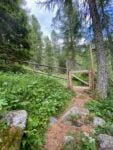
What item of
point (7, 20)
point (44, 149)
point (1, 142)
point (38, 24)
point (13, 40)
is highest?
point (38, 24)

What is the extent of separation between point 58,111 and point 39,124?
166cm

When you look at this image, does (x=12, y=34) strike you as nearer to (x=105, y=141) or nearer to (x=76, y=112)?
(x=76, y=112)

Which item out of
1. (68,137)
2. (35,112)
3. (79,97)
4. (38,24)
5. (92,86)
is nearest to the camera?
(68,137)

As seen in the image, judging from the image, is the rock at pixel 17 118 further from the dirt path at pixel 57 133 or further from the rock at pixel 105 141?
the rock at pixel 105 141

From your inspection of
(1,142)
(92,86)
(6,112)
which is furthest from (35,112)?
(92,86)

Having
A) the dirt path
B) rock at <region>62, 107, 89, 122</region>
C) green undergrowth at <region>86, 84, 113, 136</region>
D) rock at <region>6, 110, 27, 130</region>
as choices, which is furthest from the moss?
→ green undergrowth at <region>86, 84, 113, 136</region>

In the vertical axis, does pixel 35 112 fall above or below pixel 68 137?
above

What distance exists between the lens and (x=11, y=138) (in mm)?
6238

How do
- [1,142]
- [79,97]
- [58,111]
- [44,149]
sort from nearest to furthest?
[1,142], [44,149], [58,111], [79,97]

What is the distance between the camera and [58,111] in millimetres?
8930

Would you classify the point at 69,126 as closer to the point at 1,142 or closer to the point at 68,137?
the point at 68,137

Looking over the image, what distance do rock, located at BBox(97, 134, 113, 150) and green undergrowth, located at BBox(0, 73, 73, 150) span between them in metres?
1.74

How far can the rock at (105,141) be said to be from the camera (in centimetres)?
710

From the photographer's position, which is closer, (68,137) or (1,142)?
(1,142)
